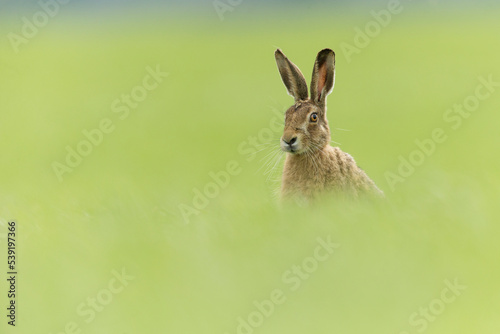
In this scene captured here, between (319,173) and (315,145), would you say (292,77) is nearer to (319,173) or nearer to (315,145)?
(315,145)

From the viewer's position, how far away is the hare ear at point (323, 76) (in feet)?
17.1

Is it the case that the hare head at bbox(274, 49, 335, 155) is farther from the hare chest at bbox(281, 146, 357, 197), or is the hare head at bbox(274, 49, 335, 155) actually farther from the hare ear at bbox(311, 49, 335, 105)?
the hare chest at bbox(281, 146, 357, 197)

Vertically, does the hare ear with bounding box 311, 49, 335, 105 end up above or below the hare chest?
above

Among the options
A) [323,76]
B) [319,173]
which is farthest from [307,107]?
[319,173]

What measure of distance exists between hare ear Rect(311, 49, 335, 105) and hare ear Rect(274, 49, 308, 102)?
122mm

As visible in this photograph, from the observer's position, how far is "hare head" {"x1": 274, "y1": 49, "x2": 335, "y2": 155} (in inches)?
204

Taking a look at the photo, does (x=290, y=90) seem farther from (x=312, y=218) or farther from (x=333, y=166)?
(x=312, y=218)

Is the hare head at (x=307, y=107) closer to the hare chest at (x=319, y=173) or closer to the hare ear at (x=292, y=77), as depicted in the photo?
the hare ear at (x=292, y=77)

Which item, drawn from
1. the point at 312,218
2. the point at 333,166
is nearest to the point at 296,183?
the point at 333,166

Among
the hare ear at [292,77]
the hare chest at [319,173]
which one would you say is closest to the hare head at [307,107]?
the hare ear at [292,77]

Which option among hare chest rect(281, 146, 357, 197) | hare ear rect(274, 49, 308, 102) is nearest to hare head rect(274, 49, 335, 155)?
hare ear rect(274, 49, 308, 102)

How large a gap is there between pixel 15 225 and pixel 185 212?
2.43ft

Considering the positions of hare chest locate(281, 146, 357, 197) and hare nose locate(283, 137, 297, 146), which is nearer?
hare nose locate(283, 137, 297, 146)

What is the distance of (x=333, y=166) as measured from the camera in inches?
210
